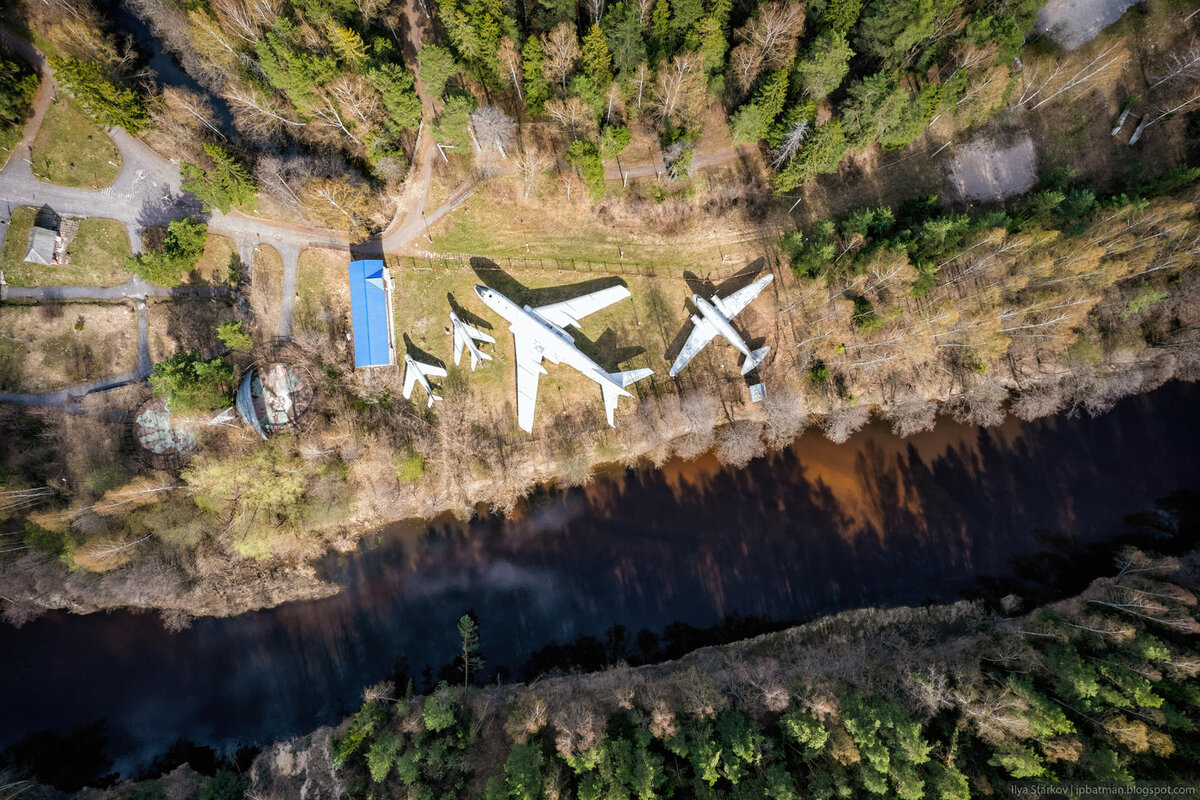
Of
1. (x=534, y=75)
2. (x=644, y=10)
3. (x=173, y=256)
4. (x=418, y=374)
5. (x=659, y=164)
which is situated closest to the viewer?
(x=644, y=10)

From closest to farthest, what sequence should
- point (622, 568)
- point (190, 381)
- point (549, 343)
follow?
1. point (190, 381)
2. point (549, 343)
3. point (622, 568)

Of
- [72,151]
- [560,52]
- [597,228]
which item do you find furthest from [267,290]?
[560,52]

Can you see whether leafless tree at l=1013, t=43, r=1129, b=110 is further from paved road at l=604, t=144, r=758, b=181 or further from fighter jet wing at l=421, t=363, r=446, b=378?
fighter jet wing at l=421, t=363, r=446, b=378

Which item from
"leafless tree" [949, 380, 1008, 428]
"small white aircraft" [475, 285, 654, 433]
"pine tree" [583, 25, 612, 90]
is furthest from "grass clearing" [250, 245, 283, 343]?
"leafless tree" [949, 380, 1008, 428]

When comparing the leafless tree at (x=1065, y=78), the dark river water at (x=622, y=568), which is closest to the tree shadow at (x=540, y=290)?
the dark river water at (x=622, y=568)

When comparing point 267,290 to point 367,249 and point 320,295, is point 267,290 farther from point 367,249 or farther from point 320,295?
point 367,249

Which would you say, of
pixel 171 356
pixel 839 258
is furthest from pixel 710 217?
pixel 171 356

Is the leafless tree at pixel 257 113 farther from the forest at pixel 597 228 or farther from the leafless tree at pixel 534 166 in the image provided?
the leafless tree at pixel 534 166

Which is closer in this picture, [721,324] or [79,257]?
[721,324]
